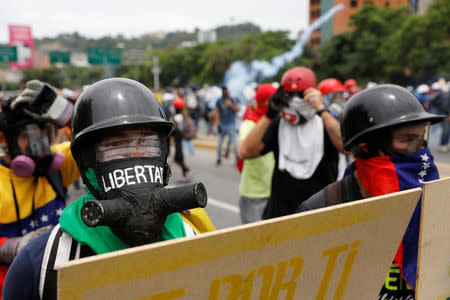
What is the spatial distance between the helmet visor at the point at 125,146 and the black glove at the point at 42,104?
3.98ft

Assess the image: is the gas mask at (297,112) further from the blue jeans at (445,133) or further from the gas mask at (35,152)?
the blue jeans at (445,133)

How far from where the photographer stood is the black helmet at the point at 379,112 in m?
1.91

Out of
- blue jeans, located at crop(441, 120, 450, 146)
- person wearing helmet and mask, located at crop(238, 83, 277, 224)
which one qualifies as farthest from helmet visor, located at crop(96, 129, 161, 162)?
blue jeans, located at crop(441, 120, 450, 146)

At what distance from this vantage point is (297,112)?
3.12 metres

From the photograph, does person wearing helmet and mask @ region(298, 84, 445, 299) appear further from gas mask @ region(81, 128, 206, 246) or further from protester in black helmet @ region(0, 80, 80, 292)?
protester in black helmet @ region(0, 80, 80, 292)

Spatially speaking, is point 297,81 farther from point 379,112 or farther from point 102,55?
point 102,55

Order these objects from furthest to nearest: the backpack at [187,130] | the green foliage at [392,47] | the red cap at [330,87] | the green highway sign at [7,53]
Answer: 1. the green foliage at [392,47]
2. the green highway sign at [7,53]
3. the backpack at [187,130]
4. the red cap at [330,87]

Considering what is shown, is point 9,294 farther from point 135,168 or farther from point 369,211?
point 369,211

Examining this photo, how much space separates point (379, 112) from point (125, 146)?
1252mm

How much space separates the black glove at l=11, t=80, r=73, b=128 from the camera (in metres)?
2.21

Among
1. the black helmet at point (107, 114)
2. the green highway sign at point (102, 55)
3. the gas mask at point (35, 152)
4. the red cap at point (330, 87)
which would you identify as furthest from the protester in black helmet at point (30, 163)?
the green highway sign at point (102, 55)

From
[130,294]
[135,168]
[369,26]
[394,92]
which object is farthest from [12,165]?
[369,26]

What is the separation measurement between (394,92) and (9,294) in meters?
1.77

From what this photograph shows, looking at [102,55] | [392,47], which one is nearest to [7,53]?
[102,55]
